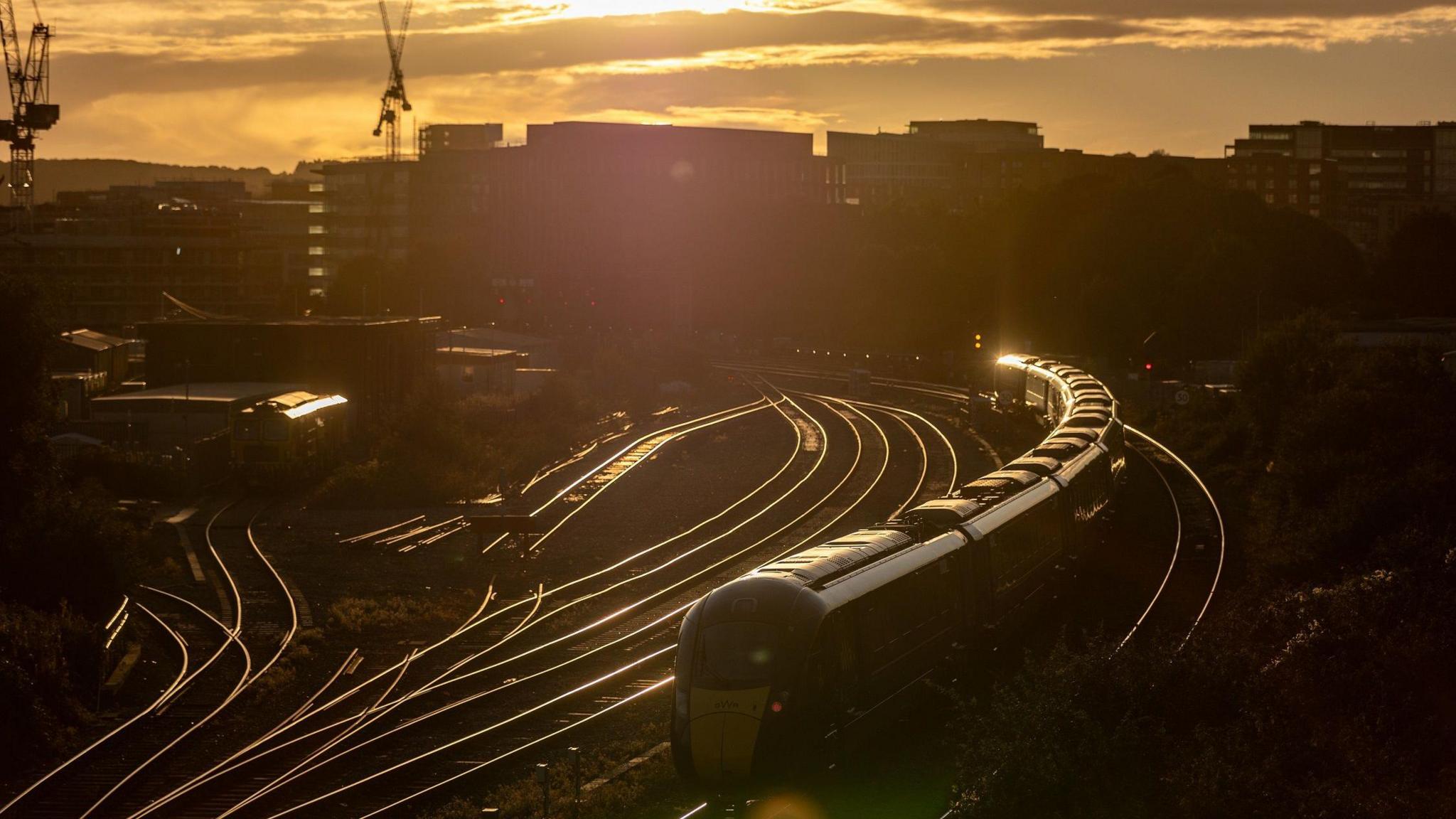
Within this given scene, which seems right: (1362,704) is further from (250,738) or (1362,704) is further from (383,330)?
(383,330)


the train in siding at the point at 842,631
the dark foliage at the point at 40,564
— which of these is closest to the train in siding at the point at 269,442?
the dark foliage at the point at 40,564

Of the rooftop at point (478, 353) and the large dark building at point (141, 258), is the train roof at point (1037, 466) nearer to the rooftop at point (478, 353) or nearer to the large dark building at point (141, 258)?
the rooftop at point (478, 353)

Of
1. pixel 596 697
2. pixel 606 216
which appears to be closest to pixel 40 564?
pixel 596 697

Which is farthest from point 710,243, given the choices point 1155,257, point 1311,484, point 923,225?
point 1311,484

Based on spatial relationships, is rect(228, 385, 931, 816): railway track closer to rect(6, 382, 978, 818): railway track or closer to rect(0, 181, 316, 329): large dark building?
rect(6, 382, 978, 818): railway track

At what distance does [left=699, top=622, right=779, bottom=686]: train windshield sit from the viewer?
1368cm

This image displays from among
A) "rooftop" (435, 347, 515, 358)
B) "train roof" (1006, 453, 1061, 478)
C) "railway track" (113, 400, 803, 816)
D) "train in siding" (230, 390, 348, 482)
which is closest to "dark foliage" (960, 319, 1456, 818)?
"train roof" (1006, 453, 1061, 478)

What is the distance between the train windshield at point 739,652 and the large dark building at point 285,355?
4098 cm

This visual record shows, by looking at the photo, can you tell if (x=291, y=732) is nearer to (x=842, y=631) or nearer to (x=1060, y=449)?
(x=842, y=631)

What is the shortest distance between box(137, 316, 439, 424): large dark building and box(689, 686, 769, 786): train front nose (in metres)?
41.3

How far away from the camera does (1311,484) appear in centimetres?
3153

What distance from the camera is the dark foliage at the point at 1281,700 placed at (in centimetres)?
1208

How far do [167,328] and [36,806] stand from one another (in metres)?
42.5

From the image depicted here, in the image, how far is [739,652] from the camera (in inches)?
546
